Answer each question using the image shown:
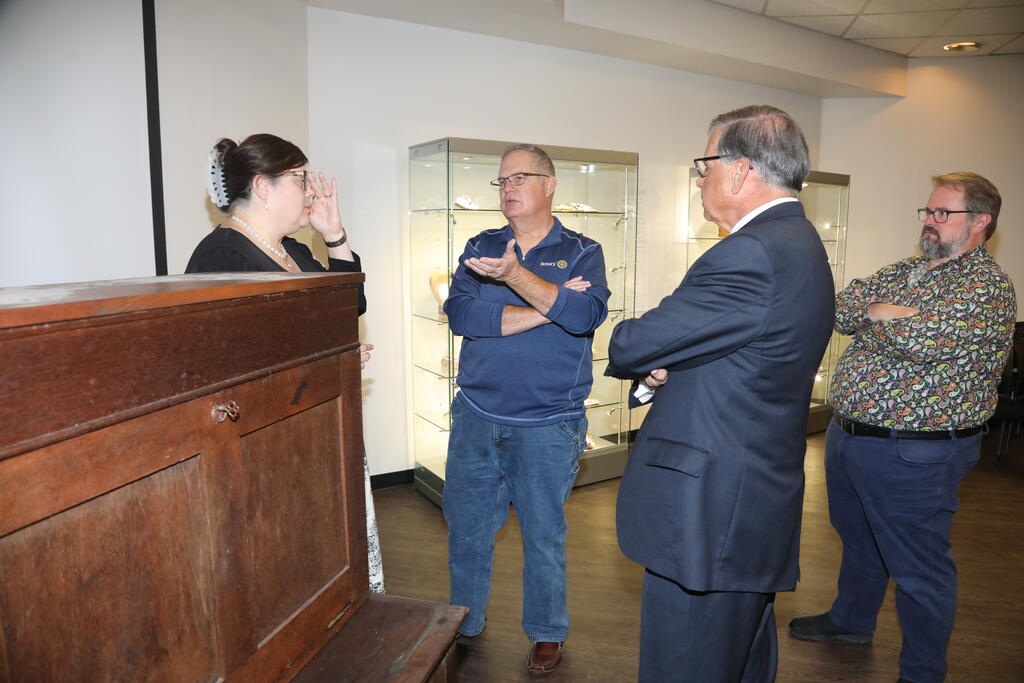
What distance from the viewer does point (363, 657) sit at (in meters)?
1.15

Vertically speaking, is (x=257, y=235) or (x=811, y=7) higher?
(x=811, y=7)

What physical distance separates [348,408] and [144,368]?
508 mm

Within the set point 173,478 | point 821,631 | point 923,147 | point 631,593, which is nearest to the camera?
point 173,478

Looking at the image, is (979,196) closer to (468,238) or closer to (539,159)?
(539,159)

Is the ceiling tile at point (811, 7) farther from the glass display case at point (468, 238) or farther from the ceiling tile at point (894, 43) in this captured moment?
the glass display case at point (468, 238)

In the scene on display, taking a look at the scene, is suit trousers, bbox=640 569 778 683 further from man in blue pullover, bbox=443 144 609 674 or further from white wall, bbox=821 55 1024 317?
white wall, bbox=821 55 1024 317

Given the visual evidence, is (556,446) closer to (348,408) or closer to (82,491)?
(348,408)

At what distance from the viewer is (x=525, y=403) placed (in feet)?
7.62

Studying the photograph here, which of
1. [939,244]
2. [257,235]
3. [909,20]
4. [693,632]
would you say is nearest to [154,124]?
[257,235]

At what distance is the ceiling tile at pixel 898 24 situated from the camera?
5027 millimetres

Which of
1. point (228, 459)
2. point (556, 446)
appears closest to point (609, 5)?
point (556, 446)

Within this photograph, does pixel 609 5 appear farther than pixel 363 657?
Yes

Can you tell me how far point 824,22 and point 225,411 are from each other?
5.86 metres

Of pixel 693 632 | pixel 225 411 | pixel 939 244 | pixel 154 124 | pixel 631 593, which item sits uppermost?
pixel 154 124
